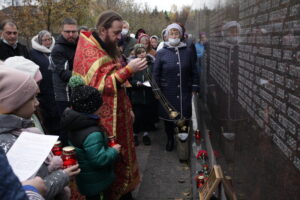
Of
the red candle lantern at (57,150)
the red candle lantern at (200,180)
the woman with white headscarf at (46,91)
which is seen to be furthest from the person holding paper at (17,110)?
the woman with white headscarf at (46,91)

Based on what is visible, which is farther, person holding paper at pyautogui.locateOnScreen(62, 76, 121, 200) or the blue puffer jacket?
the blue puffer jacket

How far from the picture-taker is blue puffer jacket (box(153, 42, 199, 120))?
16.4 ft

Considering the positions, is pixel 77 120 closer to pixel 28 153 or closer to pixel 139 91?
pixel 28 153

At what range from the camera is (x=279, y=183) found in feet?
5.70

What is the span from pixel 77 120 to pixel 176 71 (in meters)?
2.69

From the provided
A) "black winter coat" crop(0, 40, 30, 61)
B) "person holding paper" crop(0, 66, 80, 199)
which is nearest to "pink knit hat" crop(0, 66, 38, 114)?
"person holding paper" crop(0, 66, 80, 199)

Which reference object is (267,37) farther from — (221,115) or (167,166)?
(167,166)

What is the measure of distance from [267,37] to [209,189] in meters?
1.58

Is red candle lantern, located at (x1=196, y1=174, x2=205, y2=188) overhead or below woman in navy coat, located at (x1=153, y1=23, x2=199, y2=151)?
below

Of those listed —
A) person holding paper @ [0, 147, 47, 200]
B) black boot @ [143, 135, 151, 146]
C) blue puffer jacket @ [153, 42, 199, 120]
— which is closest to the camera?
person holding paper @ [0, 147, 47, 200]

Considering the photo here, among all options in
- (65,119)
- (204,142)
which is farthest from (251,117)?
(204,142)

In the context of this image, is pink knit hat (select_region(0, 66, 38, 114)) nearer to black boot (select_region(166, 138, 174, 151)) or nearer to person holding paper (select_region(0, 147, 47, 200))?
person holding paper (select_region(0, 147, 47, 200))

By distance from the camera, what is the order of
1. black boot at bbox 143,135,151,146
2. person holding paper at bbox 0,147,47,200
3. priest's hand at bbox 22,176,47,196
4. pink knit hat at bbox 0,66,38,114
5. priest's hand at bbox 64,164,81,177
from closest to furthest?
person holding paper at bbox 0,147,47,200 → priest's hand at bbox 22,176,47,196 → pink knit hat at bbox 0,66,38,114 → priest's hand at bbox 64,164,81,177 → black boot at bbox 143,135,151,146

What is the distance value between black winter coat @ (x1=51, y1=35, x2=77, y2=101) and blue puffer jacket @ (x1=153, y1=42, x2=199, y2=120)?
1409 millimetres
